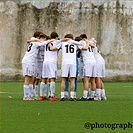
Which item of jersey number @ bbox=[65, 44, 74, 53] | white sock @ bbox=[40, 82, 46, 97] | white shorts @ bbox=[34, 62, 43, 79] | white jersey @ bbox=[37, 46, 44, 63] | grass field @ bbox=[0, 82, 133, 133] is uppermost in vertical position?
jersey number @ bbox=[65, 44, 74, 53]

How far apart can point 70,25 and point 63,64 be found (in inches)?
589

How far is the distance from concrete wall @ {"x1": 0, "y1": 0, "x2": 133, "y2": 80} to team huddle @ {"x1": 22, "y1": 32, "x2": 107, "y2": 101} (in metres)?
13.9

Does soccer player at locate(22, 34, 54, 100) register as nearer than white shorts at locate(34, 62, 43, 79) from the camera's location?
Yes

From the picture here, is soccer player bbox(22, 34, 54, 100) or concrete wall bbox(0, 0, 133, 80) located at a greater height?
concrete wall bbox(0, 0, 133, 80)

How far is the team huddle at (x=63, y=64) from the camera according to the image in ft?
61.5

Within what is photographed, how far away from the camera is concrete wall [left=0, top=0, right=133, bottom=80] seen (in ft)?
110

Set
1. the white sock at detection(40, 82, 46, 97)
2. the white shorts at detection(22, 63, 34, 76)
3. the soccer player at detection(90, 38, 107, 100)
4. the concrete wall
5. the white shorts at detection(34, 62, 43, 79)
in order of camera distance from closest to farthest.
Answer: the white shorts at detection(22, 63, 34, 76) < the white sock at detection(40, 82, 46, 97) < the soccer player at detection(90, 38, 107, 100) < the white shorts at detection(34, 62, 43, 79) < the concrete wall

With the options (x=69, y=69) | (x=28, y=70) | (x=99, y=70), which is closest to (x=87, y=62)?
(x=99, y=70)

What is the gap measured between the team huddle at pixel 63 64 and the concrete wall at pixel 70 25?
13926 millimetres

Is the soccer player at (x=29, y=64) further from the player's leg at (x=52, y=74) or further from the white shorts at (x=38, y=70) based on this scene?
the player's leg at (x=52, y=74)

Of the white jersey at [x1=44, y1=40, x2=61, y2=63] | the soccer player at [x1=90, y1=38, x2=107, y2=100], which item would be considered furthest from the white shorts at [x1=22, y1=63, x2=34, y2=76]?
the soccer player at [x1=90, y1=38, x2=107, y2=100]

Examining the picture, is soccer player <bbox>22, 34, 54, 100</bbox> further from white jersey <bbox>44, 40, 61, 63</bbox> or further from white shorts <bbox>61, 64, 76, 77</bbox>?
white shorts <bbox>61, 64, 76, 77</bbox>

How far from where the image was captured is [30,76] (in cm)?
1923

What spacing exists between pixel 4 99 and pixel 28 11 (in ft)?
48.9
